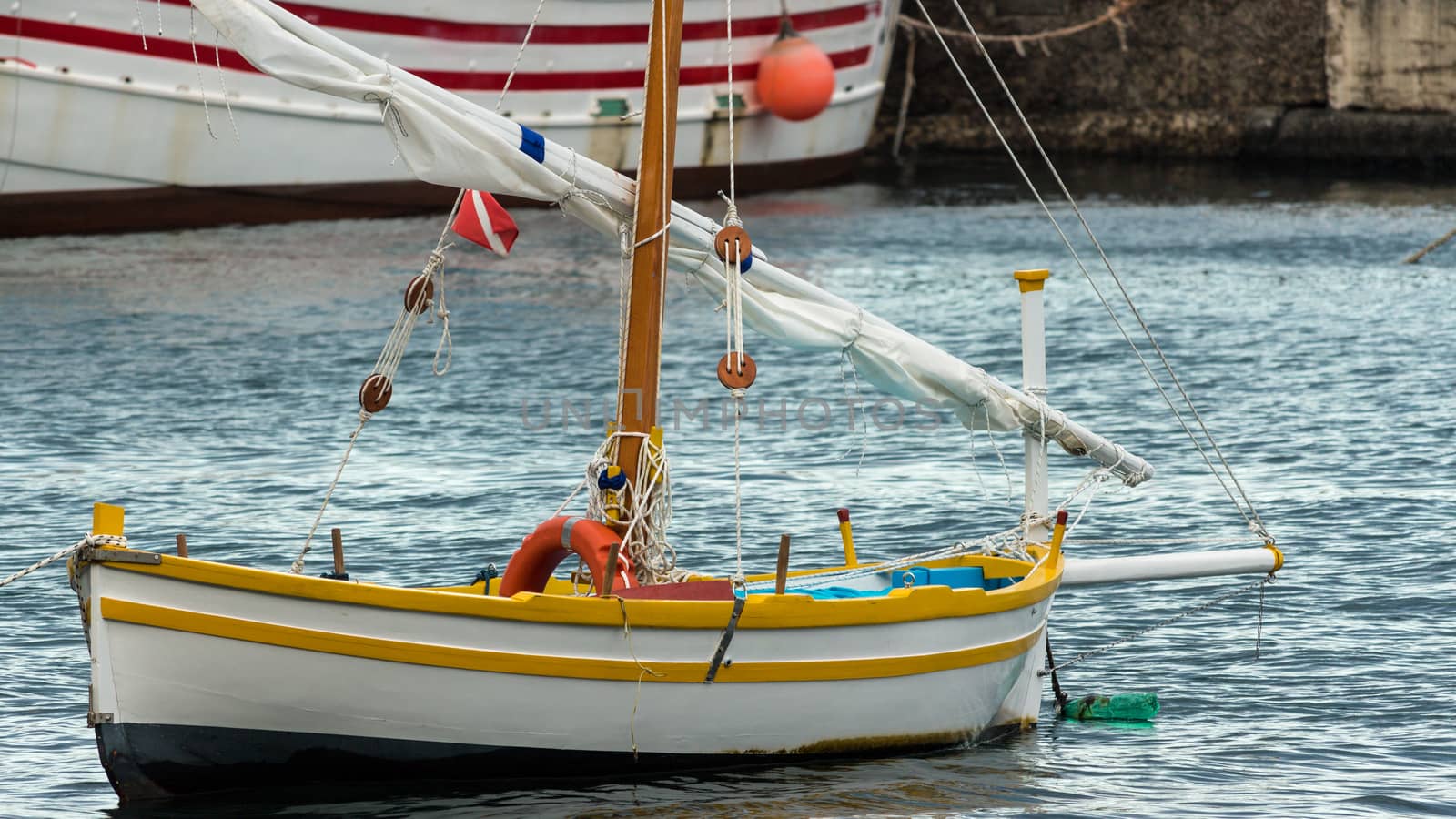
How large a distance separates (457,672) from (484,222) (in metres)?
2.95

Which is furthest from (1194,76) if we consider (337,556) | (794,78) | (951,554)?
(337,556)

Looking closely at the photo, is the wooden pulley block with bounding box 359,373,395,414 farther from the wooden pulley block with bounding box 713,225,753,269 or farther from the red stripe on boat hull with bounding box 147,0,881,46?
the red stripe on boat hull with bounding box 147,0,881,46

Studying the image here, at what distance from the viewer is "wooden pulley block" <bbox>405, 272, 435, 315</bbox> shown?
436 inches

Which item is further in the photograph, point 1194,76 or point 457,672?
point 1194,76

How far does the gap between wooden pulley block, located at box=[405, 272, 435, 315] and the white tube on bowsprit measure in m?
4.05

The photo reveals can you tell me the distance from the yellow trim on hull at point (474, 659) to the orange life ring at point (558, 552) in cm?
71

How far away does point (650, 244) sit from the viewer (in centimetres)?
1096

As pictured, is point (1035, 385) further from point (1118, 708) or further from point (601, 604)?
point (601, 604)

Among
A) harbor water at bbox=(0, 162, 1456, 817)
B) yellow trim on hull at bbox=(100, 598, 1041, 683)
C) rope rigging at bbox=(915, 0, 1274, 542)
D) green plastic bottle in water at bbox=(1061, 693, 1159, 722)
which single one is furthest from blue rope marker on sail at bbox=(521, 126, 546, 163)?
green plastic bottle in water at bbox=(1061, 693, 1159, 722)

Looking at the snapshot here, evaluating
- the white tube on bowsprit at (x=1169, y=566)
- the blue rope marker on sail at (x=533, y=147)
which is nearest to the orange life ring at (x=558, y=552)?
the blue rope marker on sail at (x=533, y=147)

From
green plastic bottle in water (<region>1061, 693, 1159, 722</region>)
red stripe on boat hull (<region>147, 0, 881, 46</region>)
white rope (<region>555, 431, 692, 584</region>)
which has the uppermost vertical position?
red stripe on boat hull (<region>147, 0, 881, 46</region>)

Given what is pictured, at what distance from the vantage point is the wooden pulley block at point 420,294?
1107 cm

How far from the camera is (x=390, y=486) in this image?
17672 millimetres

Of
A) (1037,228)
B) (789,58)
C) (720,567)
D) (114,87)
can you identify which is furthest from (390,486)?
(789,58)
